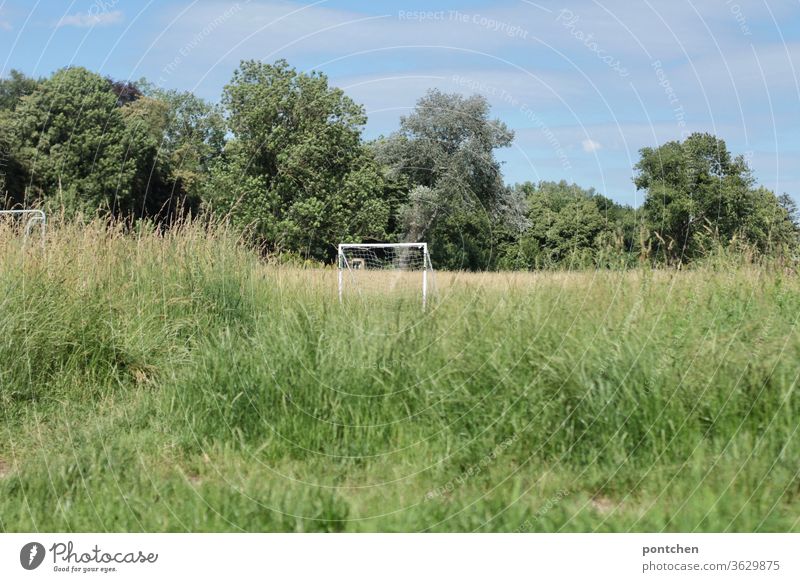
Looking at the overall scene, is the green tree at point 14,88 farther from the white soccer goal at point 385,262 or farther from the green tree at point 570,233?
the green tree at point 570,233

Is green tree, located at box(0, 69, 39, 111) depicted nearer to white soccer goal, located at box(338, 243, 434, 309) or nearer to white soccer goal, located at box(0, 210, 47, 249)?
white soccer goal, located at box(338, 243, 434, 309)

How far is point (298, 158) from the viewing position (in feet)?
45.5

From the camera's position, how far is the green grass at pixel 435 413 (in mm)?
3732

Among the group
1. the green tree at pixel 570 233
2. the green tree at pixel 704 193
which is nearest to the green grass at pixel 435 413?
the green tree at pixel 570 233

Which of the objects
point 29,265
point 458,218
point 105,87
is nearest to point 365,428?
point 29,265

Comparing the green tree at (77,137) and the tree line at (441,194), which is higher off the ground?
the green tree at (77,137)

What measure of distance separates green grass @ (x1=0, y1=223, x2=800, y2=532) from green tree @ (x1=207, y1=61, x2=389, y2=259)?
615 centimetres

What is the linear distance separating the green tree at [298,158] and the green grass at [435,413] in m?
6.15

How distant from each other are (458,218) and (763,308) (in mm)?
5492

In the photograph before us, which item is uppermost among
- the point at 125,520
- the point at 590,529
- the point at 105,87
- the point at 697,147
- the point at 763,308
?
the point at 105,87

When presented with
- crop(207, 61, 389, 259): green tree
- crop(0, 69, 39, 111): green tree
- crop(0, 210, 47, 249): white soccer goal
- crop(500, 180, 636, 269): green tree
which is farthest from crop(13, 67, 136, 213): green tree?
crop(500, 180, 636, 269): green tree

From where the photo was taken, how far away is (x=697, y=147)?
7.54 meters

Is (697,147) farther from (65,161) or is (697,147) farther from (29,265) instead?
(65,161)

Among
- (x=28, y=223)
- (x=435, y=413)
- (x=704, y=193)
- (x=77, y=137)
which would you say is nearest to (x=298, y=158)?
(x=28, y=223)
